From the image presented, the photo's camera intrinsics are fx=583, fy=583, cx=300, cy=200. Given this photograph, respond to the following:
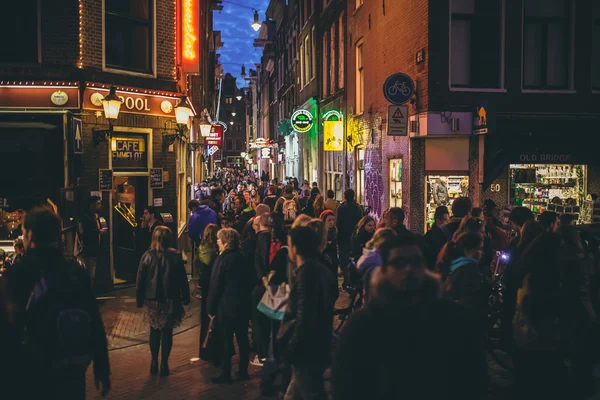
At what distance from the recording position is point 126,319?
9523 mm

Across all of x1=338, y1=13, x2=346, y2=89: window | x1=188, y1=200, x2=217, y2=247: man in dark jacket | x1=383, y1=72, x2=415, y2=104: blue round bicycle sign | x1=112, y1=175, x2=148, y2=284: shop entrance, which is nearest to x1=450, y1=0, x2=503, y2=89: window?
x1=383, y1=72, x2=415, y2=104: blue round bicycle sign

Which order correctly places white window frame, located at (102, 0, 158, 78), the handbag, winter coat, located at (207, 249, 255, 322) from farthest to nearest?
white window frame, located at (102, 0, 158, 78), winter coat, located at (207, 249, 255, 322), the handbag

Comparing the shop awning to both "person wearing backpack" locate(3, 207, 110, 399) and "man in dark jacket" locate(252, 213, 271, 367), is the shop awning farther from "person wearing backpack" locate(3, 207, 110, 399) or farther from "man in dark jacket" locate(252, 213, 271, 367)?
"person wearing backpack" locate(3, 207, 110, 399)

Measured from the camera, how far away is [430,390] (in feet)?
8.29

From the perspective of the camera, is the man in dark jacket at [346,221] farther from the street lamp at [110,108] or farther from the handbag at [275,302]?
the handbag at [275,302]

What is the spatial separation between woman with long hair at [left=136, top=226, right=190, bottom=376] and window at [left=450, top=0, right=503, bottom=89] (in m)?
8.77

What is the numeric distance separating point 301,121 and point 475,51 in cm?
1218

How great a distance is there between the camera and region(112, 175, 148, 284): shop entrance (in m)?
12.4

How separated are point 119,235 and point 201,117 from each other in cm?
1359

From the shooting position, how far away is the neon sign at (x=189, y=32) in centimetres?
1358

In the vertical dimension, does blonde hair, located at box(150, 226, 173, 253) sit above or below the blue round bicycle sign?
below

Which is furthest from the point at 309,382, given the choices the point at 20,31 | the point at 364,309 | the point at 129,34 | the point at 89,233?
the point at 129,34

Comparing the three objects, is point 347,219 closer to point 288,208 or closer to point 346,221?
point 346,221

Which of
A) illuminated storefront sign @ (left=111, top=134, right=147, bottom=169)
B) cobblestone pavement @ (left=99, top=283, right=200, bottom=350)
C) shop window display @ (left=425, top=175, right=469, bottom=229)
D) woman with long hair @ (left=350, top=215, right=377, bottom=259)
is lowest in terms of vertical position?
cobblestone pavement @ (left=99, top=283, right=200, bottom=350)
